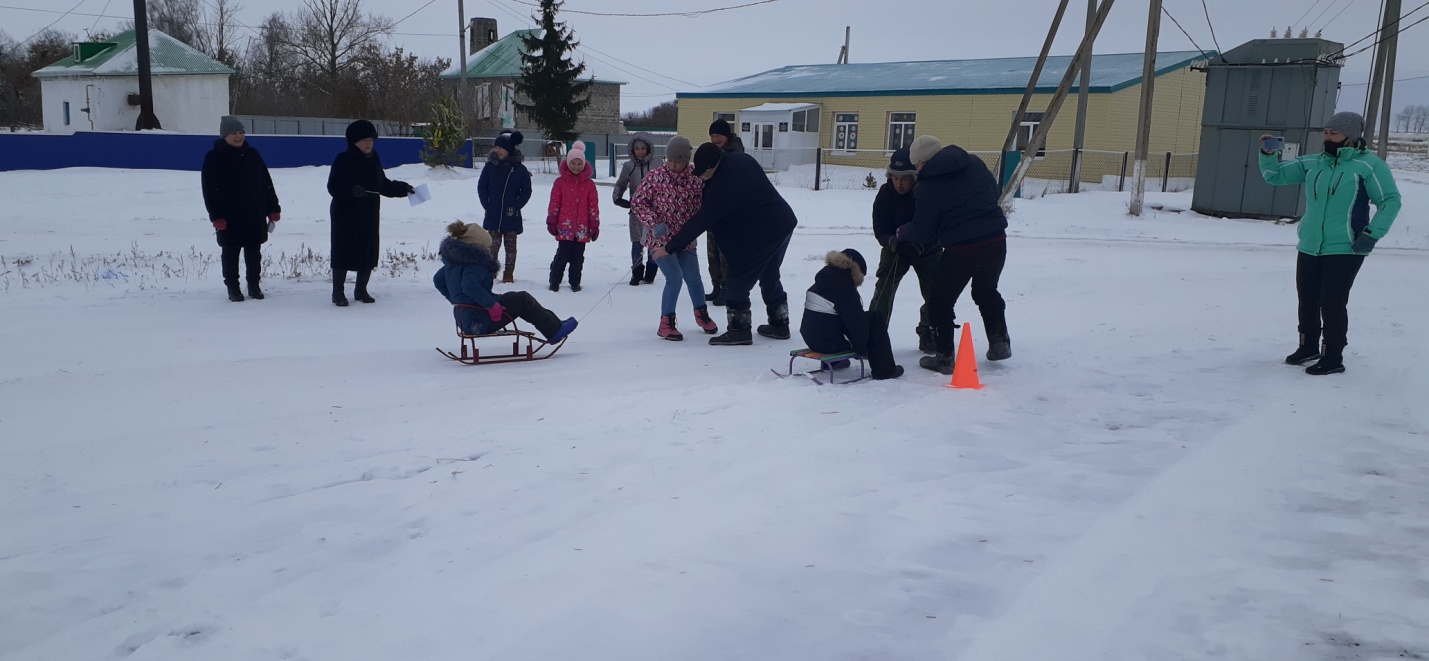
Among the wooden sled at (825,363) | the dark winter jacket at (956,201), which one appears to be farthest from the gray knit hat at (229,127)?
the dark winter jacket at (956,201)

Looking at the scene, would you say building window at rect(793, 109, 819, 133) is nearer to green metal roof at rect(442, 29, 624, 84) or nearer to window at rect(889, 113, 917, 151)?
window at rect(889, 113, 917, 151)

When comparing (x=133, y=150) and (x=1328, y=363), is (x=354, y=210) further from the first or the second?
(x=133, y=150)

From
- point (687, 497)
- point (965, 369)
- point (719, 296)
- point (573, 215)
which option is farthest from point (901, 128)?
point (687, 497)

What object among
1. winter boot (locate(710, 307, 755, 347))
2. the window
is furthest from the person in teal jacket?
the window

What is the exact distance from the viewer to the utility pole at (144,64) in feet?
90.5

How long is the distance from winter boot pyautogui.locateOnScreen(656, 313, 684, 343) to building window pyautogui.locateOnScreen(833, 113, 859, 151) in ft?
105

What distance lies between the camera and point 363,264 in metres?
8.82

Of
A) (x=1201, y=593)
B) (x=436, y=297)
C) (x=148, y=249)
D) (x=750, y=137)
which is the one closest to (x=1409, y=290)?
(x=1201, y=593)

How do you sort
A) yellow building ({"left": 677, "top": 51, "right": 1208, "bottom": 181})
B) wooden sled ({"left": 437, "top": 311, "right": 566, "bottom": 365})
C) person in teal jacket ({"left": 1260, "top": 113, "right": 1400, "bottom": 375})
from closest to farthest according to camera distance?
1. person in teal jacket ({"left": 1260, "top": 113, "right": 1400, "bottom": 375})
2. wooden sled ({"left": 437, "top": 311, "right": 566, "bottom": 365})
3. yellow building ({"left": 677, "top": 51, "right": 1208, "bottom": 181})

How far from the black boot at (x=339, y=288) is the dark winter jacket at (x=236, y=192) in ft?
2.43

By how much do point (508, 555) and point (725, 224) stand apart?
3970 millimetres

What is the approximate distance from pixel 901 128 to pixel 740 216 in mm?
31692

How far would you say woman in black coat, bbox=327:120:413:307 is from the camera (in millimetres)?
8594

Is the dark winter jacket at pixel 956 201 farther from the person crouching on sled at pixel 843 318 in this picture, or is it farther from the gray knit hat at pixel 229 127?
the gray knit hat at pixel 229 127
